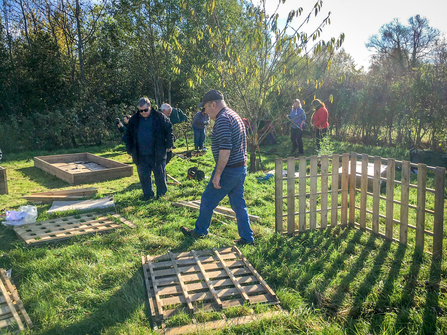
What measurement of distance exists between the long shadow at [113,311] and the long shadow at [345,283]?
152 cm

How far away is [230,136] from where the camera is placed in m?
3.88

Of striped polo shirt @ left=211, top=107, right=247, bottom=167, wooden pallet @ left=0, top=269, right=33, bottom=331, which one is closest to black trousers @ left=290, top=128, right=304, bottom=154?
striped polo shirt @ left=211, top=107, right=247, bottom=167

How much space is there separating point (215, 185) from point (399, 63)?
24.4 meters

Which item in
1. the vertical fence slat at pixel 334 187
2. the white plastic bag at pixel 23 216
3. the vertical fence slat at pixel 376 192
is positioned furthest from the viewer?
the white plastic bag at pixel 23 216

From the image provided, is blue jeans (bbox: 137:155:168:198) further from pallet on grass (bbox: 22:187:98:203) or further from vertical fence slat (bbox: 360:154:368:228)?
vertical fence slat (bbox: 360:154:368:228)

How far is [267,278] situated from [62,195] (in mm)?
4617

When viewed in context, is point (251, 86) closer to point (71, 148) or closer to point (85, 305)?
point (85, 305)

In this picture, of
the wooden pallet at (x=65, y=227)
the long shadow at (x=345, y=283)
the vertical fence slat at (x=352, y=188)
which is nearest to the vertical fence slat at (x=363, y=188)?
the vertical fence slat at (x=352, y=188)

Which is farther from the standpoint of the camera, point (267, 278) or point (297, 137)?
point (297, 137)

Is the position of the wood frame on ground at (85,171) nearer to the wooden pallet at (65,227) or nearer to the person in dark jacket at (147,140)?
the person in dark jacket at (147,140)

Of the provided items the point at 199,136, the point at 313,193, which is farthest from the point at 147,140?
the point at 199,136

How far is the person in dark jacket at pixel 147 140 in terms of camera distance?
19.8 feet

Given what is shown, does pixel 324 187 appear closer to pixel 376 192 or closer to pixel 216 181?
pixel 376 192

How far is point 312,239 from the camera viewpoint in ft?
14.6
